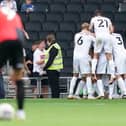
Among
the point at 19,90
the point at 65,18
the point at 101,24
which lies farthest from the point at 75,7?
the point at 19,90

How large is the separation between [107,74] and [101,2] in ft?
19.0

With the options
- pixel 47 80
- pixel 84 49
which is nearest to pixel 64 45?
pixel 47 80

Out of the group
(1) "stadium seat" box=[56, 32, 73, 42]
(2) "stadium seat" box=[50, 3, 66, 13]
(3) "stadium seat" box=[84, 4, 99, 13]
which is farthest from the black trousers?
(3) "stadium seat" box=[84, 4, 99, 13]

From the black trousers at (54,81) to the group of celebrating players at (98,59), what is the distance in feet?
2.26

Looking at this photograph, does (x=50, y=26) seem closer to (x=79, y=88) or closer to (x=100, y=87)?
(x=79, y=88)

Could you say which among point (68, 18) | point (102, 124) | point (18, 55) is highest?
point (68, 18)

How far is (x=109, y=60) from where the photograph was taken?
22.3m

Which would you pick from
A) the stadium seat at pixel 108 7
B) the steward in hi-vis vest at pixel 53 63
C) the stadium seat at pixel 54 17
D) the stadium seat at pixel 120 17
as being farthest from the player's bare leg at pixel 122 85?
the stadium seat at pixel 108 7

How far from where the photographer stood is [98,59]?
22.4m

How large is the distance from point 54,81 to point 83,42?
5.81 feet

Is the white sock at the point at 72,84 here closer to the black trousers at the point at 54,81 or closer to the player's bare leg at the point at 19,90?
the black trousers at the point at 54,81

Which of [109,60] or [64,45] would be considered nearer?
[109,60]

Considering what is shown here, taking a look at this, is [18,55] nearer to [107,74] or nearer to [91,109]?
[91,109]

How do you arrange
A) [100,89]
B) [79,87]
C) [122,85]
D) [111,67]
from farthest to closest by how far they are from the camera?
[79,87] → [111,67] → [122,85] → [100,89]
